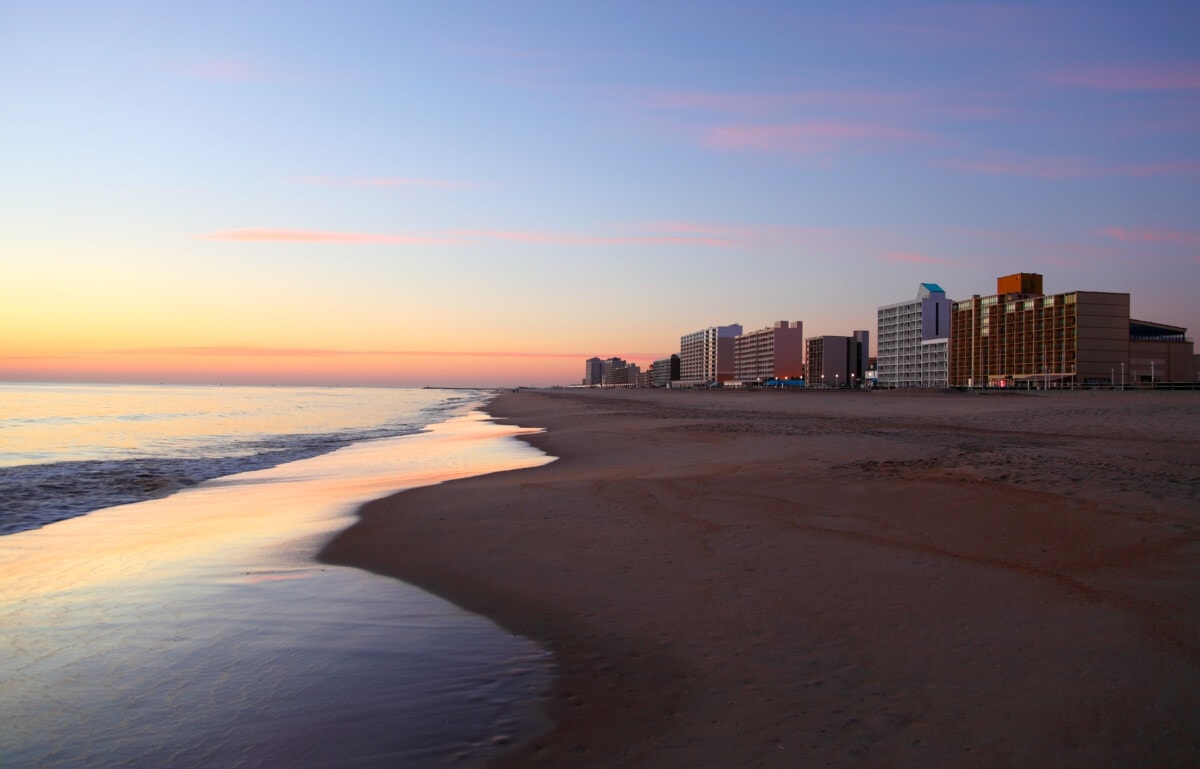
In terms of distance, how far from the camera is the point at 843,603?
6.46 m

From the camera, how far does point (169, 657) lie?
5.62m

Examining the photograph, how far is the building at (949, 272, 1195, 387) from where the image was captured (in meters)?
133

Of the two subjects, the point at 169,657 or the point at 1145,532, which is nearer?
the point at 169,657

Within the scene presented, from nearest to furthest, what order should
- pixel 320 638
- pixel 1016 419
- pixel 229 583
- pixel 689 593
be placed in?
1. pixel 320 638
2. pixel 689 593
3. pixel 229 583
4. pixel 1016 419

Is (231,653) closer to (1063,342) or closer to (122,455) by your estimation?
(122,455)

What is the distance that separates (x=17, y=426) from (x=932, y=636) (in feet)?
153

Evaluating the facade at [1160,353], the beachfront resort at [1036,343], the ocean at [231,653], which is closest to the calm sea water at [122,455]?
the ocean at [231,653]

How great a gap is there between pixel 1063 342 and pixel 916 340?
47.2m

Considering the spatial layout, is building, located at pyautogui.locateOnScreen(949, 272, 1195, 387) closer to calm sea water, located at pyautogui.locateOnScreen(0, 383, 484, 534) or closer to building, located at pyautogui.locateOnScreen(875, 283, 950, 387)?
building, located at pyautogui.locateOnScreen(875, 283, 950, 387)

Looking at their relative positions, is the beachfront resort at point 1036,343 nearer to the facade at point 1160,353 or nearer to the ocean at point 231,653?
the facade at point 1160,353

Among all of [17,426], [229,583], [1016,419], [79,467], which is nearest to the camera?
[229,583]

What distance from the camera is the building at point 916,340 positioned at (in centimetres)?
17475

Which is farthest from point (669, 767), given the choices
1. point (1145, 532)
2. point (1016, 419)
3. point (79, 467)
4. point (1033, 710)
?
point (1016, 419)

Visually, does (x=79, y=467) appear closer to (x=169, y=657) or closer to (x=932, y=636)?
(x=169, y=657)
